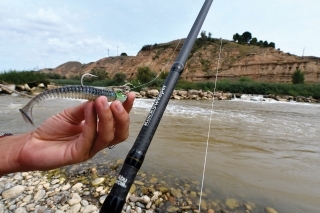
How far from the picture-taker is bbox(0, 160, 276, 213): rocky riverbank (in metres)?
2.37

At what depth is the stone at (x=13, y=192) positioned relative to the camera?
2.55 meters

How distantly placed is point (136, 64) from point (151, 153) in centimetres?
6266

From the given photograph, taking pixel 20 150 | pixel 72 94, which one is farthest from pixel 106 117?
→ pixel 20 150

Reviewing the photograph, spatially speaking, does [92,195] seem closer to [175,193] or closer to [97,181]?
[97,181]

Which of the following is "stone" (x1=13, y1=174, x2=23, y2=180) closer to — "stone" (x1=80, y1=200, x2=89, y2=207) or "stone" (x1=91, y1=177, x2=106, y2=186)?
"stone" (x1=91, y1=177, x2=106, y2=186)

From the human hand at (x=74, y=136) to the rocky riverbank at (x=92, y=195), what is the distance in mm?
1444

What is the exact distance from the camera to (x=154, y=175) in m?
3.21

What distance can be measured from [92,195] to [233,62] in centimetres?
5939

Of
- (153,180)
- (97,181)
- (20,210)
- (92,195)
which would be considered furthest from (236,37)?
(20,210)

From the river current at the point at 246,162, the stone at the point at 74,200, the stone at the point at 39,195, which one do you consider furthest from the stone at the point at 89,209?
the river current at the point at 246,162

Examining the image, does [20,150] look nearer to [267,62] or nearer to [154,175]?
[154,175]

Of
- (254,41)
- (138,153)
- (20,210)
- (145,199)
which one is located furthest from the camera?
(254,41)

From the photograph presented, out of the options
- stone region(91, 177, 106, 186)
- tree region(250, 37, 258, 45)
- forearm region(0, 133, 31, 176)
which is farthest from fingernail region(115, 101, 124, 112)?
tree region(250, 37, 258, 45)

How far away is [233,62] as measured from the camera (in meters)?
56.0
